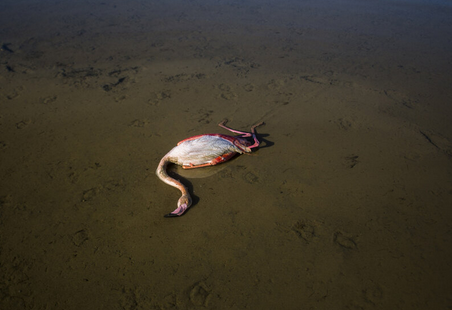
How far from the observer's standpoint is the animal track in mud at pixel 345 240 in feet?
10.5

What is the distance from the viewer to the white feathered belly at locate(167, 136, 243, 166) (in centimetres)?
402

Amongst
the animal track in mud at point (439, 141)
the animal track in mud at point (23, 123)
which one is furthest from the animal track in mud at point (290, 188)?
the animal track in mud at point (23, 123)

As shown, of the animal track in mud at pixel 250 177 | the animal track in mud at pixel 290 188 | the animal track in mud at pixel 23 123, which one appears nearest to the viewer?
the animal track in mud at pixel 290 188

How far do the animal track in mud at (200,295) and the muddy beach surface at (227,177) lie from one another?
0.06 ft

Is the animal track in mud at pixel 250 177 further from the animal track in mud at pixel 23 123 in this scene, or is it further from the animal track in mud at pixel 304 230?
the animal track in mud at pixel 23 123

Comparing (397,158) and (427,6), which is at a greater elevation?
(427,6)

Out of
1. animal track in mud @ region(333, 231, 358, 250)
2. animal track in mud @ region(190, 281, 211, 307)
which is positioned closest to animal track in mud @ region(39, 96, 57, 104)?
animal track in mud @ region(190, 281, 211, 307)

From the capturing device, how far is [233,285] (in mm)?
2854

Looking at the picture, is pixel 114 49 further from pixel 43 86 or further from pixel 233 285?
pixel 233 285

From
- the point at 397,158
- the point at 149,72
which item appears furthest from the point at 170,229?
the point at 149,72

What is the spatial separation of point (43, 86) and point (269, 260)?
5.70m

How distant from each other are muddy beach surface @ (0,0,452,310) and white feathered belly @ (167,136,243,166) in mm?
190

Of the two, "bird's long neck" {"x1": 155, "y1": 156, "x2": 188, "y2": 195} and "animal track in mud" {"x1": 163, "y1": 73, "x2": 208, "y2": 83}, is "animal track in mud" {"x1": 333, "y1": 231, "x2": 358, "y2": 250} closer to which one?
"bird's long neck" {"x1": 155, "y1": 156, "x2": 188, "y2": 195}

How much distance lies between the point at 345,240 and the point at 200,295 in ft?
5.32
